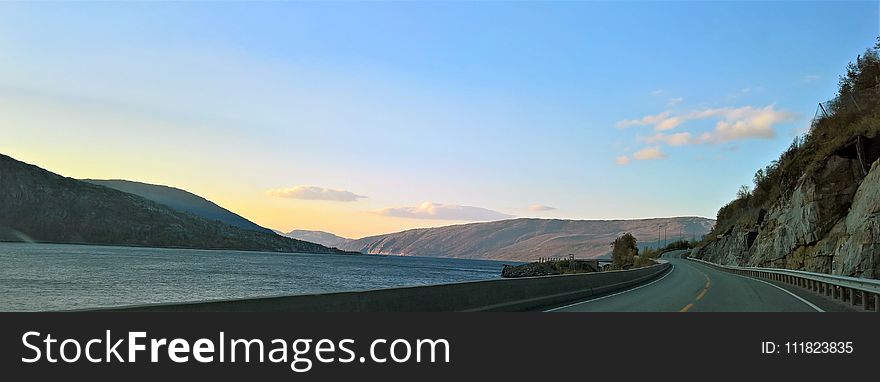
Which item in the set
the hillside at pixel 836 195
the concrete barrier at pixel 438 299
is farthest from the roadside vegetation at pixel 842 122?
the concrete barrier at pixel 438 299

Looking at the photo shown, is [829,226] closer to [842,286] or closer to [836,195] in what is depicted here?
[836,195]

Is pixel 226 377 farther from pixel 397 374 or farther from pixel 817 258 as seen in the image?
pixel 817 258

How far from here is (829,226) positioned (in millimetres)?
47844

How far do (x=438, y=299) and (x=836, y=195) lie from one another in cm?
4379

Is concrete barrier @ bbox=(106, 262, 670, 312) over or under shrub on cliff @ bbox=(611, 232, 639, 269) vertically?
under

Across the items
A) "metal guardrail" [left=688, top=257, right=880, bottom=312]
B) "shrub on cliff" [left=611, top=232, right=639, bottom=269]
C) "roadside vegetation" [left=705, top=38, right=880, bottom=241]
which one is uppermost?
"roadside vegetation" [left=705, top=38, right=880, bottom=241]

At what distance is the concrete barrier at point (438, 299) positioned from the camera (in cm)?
941

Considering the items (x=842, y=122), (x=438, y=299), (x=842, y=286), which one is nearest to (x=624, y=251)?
(x=842, y=122)

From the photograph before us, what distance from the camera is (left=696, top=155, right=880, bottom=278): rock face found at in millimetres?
33969

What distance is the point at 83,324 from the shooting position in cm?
772

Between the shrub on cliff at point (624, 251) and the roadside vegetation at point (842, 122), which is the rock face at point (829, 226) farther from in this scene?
the shrub on cliff at point (624, 251)

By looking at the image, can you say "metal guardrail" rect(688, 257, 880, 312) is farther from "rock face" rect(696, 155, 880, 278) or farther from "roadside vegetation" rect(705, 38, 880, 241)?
"roadside vegetation" rect(705, 38, 880, 241)

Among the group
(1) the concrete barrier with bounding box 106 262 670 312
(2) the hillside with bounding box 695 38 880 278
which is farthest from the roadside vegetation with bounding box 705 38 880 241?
(1) the concrete barrier with bounding box 106 262 670 312

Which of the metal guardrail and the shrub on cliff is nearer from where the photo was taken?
the metal guardrail
